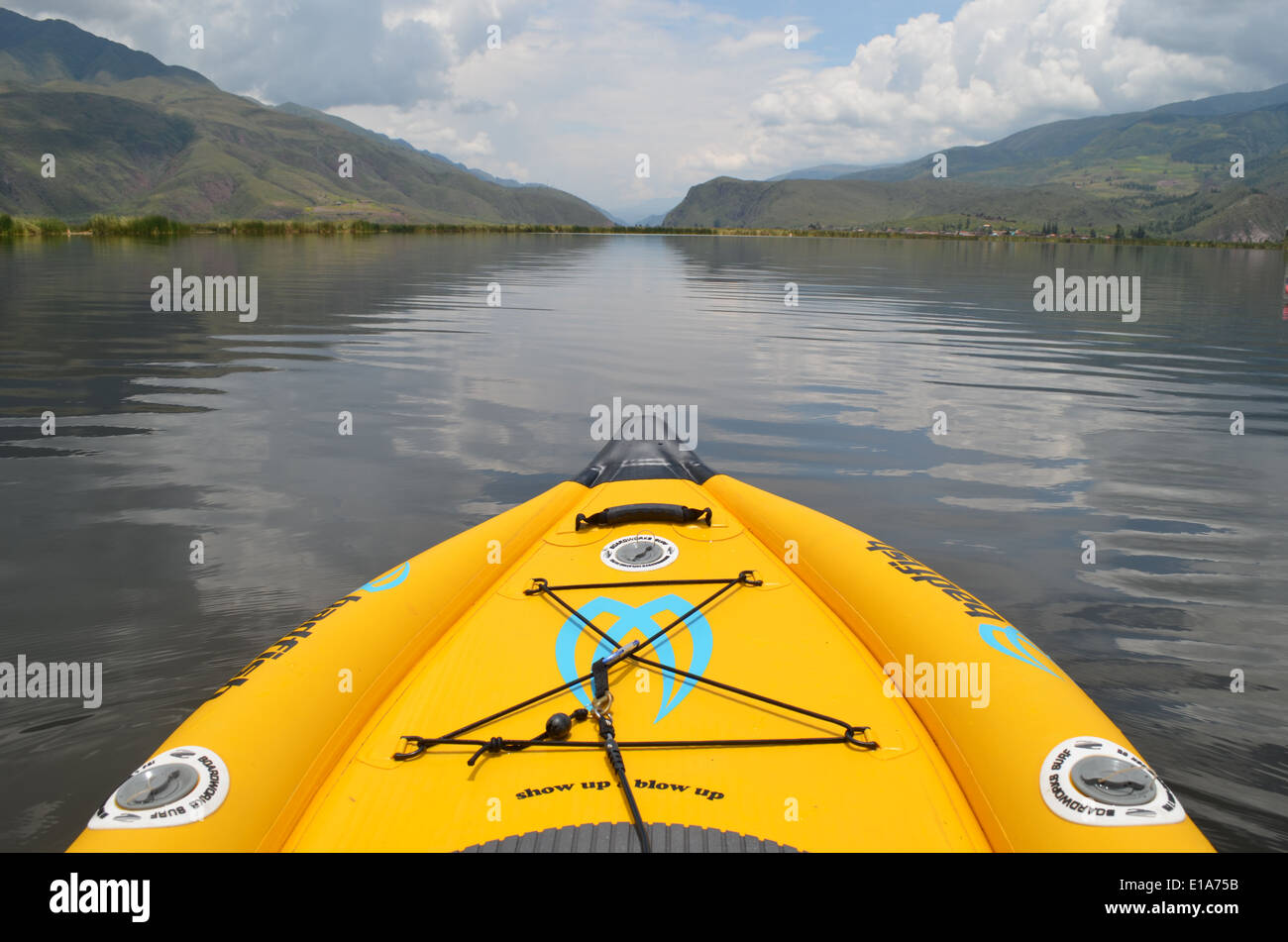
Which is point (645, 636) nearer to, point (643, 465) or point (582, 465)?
point (643, 465)

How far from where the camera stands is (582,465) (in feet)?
35.7

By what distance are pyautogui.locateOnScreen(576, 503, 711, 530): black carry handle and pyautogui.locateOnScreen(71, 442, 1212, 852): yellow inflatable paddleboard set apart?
2.14ft

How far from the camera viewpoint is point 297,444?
11.2 metres

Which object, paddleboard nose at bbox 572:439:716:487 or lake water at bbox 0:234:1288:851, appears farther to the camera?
paddleboard nose at bbox 572:439:716:487

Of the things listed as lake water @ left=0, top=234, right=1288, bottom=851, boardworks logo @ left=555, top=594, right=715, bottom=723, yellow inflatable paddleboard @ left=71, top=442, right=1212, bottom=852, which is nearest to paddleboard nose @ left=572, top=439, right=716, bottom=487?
lake water @ left=0, top=234, right=1288, bottom=851

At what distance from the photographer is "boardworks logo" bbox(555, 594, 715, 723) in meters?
4.21

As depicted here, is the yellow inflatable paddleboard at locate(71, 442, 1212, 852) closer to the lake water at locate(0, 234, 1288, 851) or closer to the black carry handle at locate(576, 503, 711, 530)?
the black carry handle at locate(576, 503, 711, 530)

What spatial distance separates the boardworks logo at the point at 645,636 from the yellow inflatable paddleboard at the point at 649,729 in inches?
0.7

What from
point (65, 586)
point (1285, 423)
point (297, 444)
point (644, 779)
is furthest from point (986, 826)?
point (1285, 423)

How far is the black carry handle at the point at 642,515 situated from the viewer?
642cm

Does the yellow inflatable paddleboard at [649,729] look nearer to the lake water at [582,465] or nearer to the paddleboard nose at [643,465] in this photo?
the lake water at [582,465]

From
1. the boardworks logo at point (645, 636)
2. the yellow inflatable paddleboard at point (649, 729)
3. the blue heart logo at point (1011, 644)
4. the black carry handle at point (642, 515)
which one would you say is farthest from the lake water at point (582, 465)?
the boardworks logo at point (645, 636)
